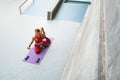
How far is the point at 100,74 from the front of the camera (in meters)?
0.33

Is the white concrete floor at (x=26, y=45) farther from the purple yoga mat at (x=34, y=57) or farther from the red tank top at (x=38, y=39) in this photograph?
the red tank top at (x=38, y=39)

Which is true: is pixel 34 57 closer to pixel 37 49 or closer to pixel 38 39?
pixel 37 49

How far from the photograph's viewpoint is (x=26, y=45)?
2.66 metres

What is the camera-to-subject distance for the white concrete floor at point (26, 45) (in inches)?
86.1

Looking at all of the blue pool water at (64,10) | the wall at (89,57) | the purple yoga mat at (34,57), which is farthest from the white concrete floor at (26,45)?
the wall at (89,57)

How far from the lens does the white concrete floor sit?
219cm

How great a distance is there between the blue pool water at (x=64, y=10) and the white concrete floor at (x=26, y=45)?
204 millimetres

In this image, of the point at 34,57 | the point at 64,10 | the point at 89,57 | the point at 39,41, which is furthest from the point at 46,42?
the point at 89,57

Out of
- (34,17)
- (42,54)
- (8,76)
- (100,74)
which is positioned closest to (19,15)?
(34,17)

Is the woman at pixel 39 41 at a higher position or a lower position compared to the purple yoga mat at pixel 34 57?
higher

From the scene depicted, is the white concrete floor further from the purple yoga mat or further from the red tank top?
the red tank top

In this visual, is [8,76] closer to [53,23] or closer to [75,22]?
[53,23]

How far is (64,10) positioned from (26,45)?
148 cm

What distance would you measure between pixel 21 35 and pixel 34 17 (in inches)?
28.0
